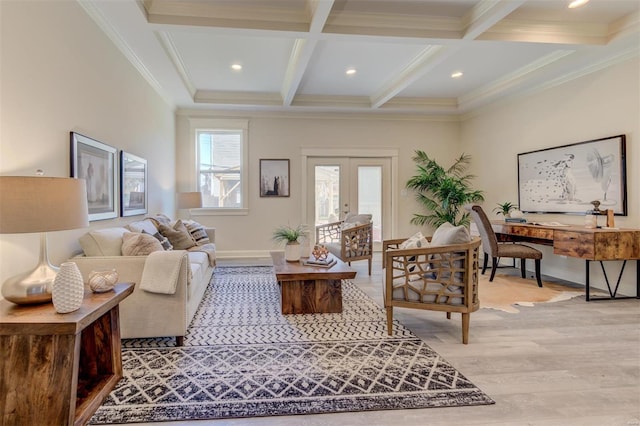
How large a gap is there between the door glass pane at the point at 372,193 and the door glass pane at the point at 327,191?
0.46m

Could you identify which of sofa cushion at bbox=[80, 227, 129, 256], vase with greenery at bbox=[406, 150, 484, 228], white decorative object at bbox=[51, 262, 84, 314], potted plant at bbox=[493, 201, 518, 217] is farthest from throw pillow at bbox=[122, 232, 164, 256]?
vase with greenery at bbox=[406, 150, 484, 228]

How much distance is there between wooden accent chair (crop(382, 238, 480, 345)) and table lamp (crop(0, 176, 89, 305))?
6.78 ft

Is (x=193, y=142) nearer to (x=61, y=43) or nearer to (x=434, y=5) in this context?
(x=61, y=43)

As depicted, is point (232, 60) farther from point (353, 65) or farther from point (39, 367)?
point (39, 367)

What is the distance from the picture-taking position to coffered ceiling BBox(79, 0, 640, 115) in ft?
10.4

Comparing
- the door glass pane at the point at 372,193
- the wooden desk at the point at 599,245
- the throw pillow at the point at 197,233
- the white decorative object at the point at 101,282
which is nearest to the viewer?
the white decorative object at the point at 101,282

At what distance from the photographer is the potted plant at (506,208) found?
521cm

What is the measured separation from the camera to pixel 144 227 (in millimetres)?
3596

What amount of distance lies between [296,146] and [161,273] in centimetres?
443

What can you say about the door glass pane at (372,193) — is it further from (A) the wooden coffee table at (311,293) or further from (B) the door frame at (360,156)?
(A) the wooden coffee table at (311,293)

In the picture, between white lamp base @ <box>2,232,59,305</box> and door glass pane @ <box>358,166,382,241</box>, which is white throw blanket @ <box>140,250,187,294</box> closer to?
white lamp base @ <box>2,232,59,305</box>

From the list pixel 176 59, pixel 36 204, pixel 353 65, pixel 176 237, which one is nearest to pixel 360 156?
pixel 353 65

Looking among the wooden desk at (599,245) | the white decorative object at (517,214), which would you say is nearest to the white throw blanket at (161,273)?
the wooden desk at (599,245)

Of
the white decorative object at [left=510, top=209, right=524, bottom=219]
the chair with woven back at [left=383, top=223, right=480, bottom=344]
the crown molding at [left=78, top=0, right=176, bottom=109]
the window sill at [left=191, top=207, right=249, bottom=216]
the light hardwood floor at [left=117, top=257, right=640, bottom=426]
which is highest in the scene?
the crown molding at [left=78, top=0, right=176, bottom=109]
